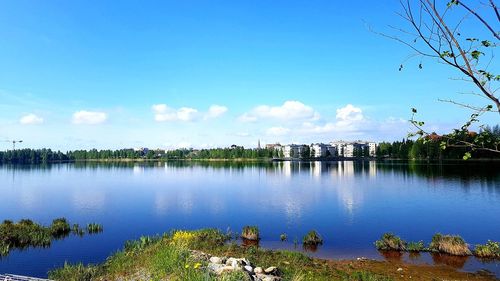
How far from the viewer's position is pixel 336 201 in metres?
60.9

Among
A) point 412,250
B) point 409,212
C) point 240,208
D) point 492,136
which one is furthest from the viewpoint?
point 240,208

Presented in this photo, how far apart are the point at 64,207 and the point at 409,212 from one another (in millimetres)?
53105

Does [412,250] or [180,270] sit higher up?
[180,270]

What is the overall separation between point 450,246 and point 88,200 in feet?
196

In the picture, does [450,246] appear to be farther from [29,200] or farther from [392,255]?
[29,200]

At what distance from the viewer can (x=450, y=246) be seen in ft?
97.2

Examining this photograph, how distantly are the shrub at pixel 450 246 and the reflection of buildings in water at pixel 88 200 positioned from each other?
4775 centimetres

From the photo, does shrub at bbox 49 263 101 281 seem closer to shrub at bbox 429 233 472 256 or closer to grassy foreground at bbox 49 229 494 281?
grassy foreground at bbox 49 229 494 281

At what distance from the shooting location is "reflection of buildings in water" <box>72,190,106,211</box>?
58.5 m

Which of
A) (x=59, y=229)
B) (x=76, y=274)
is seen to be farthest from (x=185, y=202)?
(x=76, y=274)

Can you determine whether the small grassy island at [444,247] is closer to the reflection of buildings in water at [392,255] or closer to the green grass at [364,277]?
the reflection of buildings in water at [392,255]

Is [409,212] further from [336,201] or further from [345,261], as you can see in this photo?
[345,261]

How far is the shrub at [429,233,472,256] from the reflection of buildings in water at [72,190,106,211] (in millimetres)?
47751

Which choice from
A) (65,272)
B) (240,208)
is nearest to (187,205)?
(240,208)
